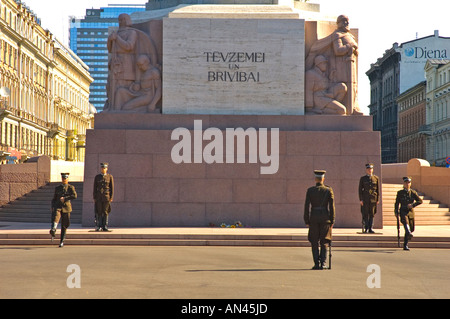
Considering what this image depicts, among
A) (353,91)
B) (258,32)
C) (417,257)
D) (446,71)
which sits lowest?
(417,257)

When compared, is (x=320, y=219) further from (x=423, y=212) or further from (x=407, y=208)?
(x=423, y=212)

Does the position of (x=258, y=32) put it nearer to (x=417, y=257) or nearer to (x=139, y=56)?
(x=139, y=56)

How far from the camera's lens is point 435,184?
2792cm

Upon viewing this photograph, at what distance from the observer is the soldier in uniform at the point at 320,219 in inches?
533

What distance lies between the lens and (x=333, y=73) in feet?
75.3

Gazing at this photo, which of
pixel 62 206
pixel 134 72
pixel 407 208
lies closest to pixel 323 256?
pixel 407 208

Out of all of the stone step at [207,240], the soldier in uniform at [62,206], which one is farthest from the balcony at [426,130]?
the soldier in uniform at [62,206]

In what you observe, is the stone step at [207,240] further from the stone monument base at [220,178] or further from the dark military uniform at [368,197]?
the stone monument base at [220,178]

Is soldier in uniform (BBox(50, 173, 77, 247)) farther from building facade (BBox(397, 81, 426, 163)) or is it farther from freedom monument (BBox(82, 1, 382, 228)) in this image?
building facade (BBox(397, 81, 426, 163))

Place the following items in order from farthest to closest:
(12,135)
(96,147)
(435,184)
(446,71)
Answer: (446,71)
(12,135)
(435,184)
(96,147)

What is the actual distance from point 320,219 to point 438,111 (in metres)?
77.8

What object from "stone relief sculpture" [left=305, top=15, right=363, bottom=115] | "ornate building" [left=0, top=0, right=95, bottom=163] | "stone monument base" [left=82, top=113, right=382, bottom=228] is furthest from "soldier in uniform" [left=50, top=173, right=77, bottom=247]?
"ornate building" [left=0, top=0, right=95, bottom=163]
